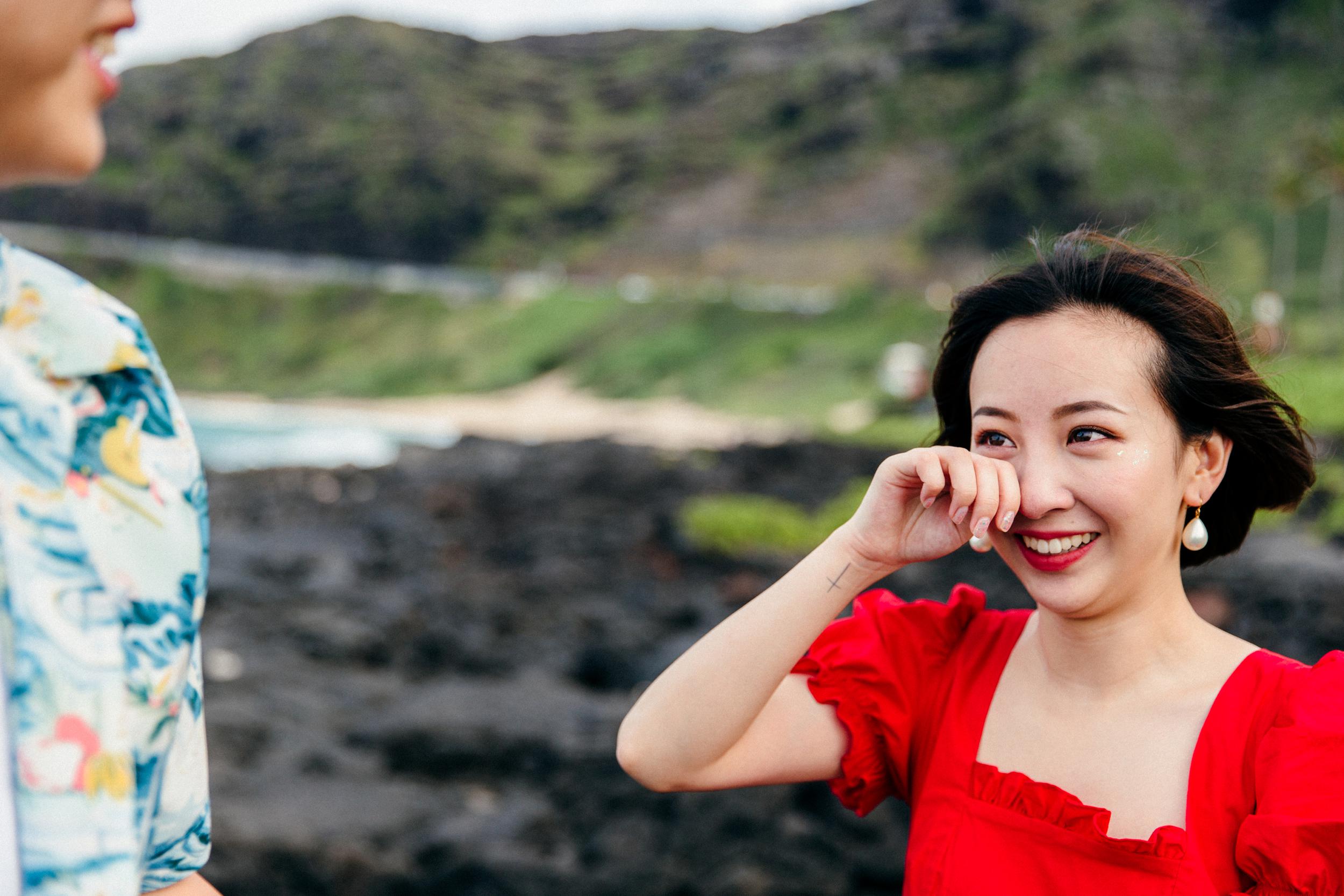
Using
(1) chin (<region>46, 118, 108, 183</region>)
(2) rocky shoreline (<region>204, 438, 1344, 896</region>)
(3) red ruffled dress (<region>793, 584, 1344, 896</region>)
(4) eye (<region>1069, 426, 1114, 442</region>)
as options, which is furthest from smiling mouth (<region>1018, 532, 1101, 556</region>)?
(2) rocky shoreline (<region>204, 438, 1344, 896</region>)

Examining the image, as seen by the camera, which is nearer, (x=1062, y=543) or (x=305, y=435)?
(x=1062, y=543)

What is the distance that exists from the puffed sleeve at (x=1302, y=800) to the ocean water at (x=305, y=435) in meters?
18.6

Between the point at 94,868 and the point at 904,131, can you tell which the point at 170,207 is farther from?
the point at 94,868

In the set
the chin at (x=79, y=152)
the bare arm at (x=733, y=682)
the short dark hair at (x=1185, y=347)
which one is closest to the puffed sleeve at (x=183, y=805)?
the chin at (x=79, y=152)

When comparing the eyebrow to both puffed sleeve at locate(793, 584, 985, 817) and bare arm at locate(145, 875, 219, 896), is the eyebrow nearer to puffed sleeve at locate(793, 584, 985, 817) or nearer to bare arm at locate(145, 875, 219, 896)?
puffed sleeve at locate(793, 584, 985, 817)

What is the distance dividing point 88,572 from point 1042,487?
1058 mm

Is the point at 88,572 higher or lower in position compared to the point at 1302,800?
higher

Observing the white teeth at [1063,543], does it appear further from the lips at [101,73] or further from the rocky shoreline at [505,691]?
the rocky shoreline at [505,691]

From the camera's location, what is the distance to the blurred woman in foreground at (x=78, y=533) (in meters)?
0.86

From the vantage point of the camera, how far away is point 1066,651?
1.59 m

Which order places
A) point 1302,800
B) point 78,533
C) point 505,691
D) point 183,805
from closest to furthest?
point 78,533
point 183,805
point 1302,800
point 505,691

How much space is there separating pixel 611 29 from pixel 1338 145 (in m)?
71.1

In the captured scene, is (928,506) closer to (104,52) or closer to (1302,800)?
(1302,800)

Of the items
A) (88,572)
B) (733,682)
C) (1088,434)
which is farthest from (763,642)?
(88,572)
